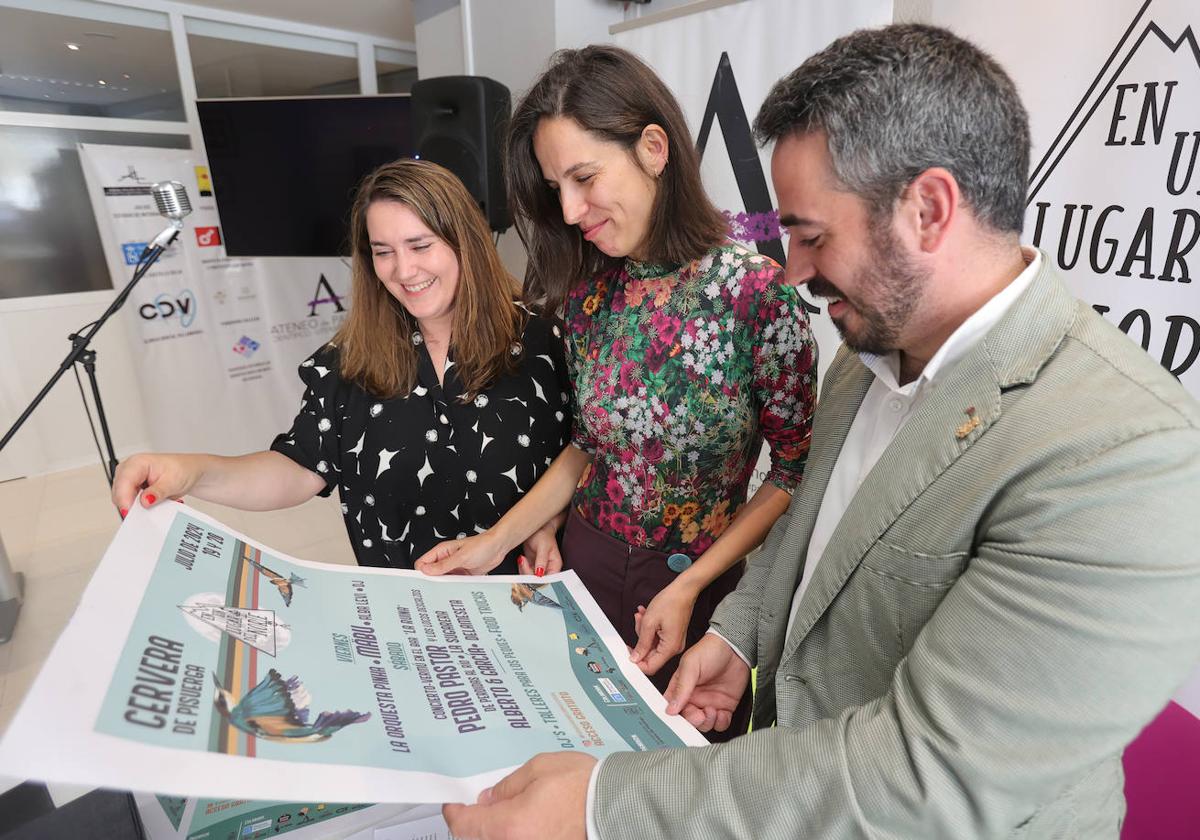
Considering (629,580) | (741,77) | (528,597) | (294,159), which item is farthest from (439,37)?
(528,597)

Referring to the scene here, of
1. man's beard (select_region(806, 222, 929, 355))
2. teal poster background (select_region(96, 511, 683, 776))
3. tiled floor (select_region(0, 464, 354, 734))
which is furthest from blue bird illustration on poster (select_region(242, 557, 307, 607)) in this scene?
tiled floor (select_region(0, 464, 354, 734))

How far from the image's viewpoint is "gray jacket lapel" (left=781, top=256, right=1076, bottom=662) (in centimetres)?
62

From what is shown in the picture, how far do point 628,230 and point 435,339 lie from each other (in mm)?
492

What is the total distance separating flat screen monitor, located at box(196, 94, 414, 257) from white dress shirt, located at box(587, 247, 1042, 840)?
3111mm

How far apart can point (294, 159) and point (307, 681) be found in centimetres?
355

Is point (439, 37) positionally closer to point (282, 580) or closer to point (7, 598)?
point (7, 598)

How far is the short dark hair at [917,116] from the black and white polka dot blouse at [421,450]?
85 centimetres

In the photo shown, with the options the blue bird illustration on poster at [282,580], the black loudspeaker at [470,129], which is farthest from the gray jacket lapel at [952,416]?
the black loudspeaker at [470,129]

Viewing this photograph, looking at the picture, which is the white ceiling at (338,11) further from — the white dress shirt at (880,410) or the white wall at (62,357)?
the white dress shirt at (880,410)

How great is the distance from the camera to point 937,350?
70 centimetres

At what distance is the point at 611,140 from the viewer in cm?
105

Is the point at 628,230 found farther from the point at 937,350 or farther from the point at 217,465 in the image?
the point at 217,465

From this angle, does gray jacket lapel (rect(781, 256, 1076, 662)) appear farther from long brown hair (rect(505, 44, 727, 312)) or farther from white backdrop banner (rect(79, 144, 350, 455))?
white backdrop banner (rect(79, 144, 350, 455))

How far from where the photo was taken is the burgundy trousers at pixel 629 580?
4.00 ft
